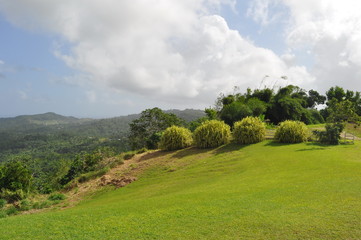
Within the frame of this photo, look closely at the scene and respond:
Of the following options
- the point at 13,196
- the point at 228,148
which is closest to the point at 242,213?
the point at 228,148

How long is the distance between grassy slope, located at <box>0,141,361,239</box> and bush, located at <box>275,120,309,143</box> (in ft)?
15.7

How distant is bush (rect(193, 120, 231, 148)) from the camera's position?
16.5 meters

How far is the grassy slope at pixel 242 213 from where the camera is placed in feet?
15.8

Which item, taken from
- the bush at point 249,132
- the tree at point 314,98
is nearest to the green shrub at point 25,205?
the bush at point 249,132

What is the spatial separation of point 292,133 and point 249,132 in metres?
2.51

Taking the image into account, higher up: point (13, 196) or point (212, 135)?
point (212, 135)

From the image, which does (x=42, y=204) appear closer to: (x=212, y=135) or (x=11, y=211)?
(x=11, y=211)

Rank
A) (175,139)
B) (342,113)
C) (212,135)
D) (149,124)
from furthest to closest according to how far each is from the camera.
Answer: (149,124), (175,139), (212,135), (342,113)

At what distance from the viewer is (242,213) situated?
5645 millimetres

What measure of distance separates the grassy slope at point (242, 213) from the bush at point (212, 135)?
606 centimetres

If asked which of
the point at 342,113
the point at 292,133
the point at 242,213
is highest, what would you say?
the point at 342,113

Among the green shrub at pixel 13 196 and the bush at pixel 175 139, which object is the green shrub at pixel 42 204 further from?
the bush at pixel 175 139

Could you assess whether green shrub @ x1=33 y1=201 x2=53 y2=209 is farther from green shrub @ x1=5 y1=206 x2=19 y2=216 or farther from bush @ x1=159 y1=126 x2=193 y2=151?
bush @ x1=159 y1=126 x2=193 y2=151

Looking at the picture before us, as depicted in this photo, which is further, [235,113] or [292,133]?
[235,113]
